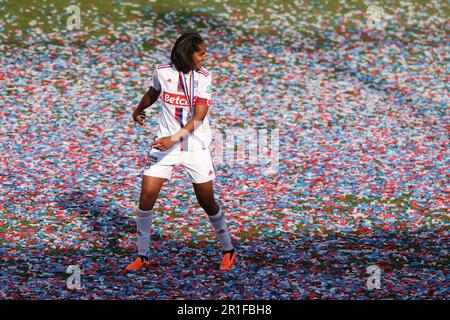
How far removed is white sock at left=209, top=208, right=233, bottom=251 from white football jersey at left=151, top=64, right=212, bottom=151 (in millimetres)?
1074

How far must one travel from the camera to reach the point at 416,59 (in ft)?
73.4

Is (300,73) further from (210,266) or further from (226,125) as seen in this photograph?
(210,266)

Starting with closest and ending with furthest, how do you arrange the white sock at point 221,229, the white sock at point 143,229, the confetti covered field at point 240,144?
the white sock at point 143,229, the white sock at point 221,229, the confetti covered field at point 240,144

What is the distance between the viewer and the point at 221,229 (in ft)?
40.6

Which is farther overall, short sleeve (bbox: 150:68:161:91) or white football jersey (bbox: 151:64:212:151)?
short sleeve (bbox: 150:68:161:91)

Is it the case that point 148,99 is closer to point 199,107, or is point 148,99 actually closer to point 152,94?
point 152,94

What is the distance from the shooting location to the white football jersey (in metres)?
11.6

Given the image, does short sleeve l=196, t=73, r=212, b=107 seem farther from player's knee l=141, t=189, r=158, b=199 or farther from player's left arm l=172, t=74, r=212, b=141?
player's knee l=141, t=189, r=158, b=199

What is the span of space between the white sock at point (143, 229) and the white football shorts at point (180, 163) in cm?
59

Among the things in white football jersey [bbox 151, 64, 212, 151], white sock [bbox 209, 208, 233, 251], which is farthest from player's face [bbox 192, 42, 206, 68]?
white sock [bbox 209, 208, 233, 251]

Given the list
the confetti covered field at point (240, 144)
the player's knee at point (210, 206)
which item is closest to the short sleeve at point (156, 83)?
the player's knee at point (210, 206)

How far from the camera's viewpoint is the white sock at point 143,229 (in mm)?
12078

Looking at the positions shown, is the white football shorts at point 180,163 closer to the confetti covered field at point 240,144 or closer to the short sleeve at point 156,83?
the short sleeve at point 156,83

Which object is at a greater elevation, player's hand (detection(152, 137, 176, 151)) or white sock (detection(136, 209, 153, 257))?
player's hand (detection(152, 137, 176, 151))
